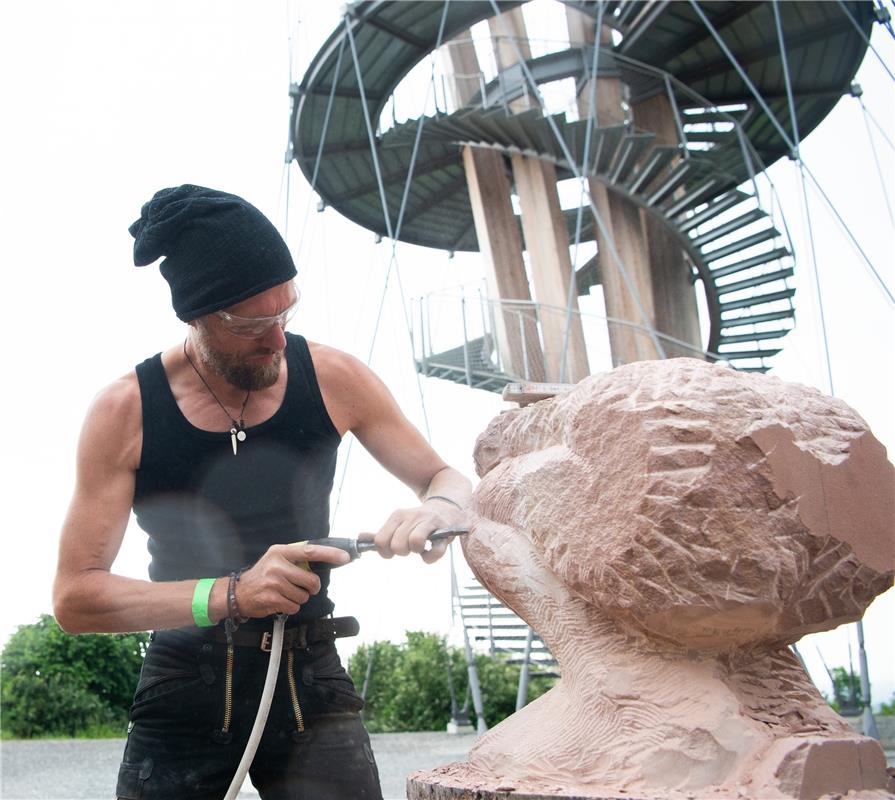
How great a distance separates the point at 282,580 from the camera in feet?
7.86

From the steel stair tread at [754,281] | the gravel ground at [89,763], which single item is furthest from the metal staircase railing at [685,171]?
the gravel ground at [89,763]

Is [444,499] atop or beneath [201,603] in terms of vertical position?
atop

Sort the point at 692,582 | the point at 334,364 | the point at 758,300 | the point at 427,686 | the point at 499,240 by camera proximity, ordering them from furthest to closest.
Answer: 1. the point at 427,686
2. the point at 499,240
3. the point at 758,300
4. the point at 334,364
5. the point at 692,582

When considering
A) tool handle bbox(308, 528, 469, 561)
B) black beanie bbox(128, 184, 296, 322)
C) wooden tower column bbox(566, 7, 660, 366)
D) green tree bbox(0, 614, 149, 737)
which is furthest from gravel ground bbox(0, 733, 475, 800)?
black beanie bbox(128, 184, 296, 322)

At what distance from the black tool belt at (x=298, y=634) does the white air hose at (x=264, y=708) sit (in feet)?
0.20

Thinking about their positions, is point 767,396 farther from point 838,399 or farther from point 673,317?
point 673,317

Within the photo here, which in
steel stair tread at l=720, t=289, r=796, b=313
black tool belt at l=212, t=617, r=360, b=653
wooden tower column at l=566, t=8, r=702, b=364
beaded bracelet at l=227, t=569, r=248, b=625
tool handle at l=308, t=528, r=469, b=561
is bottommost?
black tool belt at l=212, t=617, r=360, b=653

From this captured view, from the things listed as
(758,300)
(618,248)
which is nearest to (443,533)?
(758,300)

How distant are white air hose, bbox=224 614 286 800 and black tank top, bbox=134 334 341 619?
134mm

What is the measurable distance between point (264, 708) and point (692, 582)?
102 centimetres

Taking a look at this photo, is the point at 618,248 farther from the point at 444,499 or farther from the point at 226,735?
the point at 226,735

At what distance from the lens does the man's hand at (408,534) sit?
8.20ft

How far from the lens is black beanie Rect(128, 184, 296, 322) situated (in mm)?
2602

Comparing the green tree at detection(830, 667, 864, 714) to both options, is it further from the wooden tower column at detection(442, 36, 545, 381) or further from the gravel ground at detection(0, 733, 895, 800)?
the wooden tower column at detection(442, 36, 545, 381)
